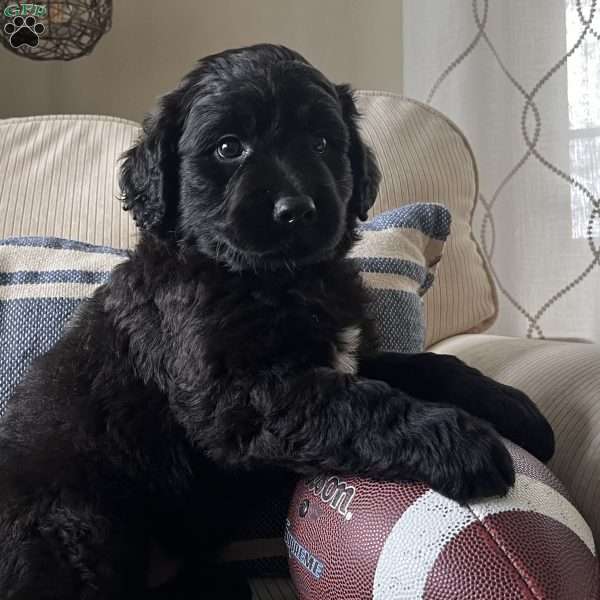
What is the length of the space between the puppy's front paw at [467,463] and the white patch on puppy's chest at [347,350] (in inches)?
Answer: 10.4

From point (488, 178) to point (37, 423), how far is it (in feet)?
6.14

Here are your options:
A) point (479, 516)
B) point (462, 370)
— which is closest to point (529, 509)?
point (479, 516)

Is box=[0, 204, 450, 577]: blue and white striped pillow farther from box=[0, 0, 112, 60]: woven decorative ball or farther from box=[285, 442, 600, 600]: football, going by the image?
box=[0, 0, 112, 60]: woven decorative ball

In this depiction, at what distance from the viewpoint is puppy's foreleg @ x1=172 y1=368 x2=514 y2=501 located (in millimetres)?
1010

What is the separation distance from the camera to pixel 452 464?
1.00 metres

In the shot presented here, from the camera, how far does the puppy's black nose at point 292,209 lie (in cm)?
122

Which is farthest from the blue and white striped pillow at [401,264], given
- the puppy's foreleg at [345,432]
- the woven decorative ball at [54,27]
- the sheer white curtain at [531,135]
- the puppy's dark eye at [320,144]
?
the woven decorative ball at [54,27]

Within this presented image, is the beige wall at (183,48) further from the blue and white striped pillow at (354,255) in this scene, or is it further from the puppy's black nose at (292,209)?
the puppy's black nose at (292,209)

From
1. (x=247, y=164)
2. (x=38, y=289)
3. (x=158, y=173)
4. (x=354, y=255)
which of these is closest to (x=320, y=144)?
(x=247, y=164)

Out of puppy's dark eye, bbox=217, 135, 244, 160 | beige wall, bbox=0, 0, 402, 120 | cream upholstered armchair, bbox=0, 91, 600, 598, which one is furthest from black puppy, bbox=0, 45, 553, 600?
beige wall, bbox=0, 0, 402, 120

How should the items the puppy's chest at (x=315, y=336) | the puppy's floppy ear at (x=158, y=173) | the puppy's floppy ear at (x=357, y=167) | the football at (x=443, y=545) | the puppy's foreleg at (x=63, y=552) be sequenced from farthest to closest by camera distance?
the puppy's floppy ear at (x=357, y=167), the puppy's floppy ear at (x=158, y=173), the puppy's chest at (x=315, y=336), the puppy's foreleg at (x=63, y=552), the football at (x=443, y=545)

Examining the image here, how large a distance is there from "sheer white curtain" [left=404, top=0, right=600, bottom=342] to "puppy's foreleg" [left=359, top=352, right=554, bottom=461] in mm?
1384

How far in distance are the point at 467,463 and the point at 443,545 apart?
0.36ft

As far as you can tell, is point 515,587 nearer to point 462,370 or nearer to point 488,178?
point 462,370
